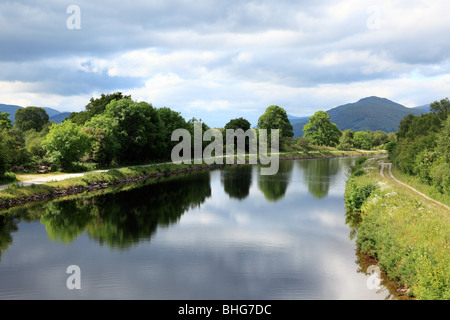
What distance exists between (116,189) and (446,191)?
32517 millimetres

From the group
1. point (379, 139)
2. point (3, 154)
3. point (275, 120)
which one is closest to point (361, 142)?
point (379, 139)

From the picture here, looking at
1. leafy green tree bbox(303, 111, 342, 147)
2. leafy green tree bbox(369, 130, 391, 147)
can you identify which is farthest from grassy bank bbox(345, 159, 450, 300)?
leafy green tree bbox(369, 130, 391, 147)

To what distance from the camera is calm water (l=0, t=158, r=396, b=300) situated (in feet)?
49.2

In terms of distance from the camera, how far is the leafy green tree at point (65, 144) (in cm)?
4389

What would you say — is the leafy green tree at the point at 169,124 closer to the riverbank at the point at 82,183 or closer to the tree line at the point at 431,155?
the riverbank at the point at 82,183

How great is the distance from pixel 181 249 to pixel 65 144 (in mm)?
29505

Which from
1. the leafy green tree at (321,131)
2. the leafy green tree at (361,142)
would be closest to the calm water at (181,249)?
the leafy green tree at (321,131)

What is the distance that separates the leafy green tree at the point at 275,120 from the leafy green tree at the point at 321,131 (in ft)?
48.5

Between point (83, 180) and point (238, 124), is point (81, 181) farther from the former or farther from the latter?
point (238, 124)

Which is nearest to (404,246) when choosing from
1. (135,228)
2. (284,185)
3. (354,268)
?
(354,268)

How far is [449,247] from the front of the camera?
13.3m

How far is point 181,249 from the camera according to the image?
20.4 metres

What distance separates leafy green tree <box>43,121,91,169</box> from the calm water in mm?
10552

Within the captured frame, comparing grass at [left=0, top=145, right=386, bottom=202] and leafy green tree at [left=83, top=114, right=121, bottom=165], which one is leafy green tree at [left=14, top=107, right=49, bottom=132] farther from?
grass at [left=0, top=145, right=386, bottom=202]
